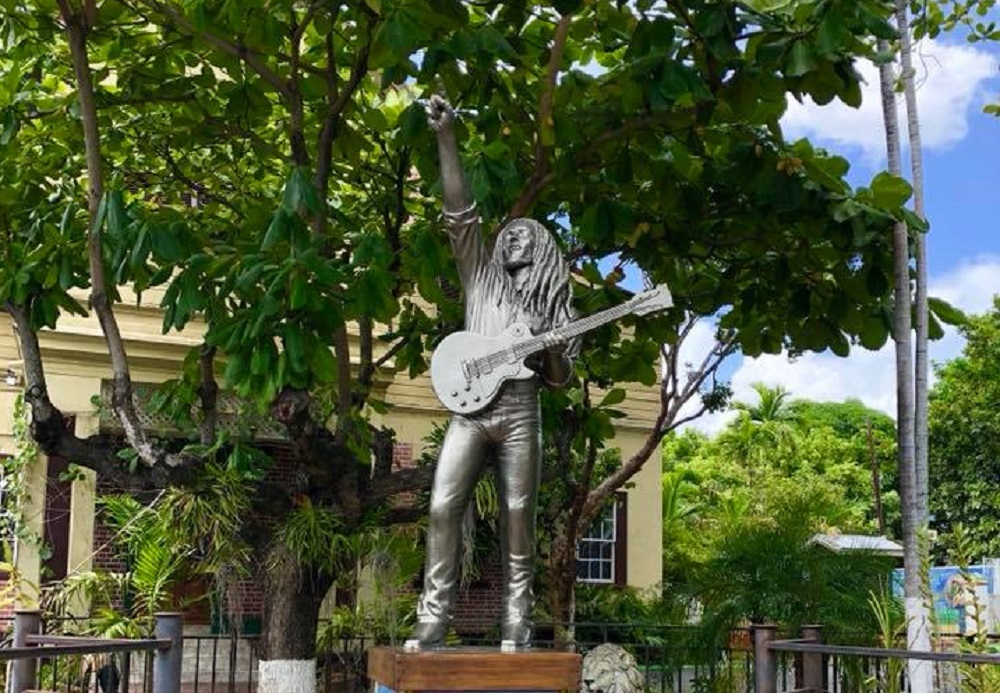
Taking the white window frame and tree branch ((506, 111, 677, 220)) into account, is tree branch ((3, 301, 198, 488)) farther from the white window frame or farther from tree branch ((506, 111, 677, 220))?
the white window frame

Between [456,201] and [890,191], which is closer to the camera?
[456,201]

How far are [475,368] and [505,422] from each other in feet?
0.88

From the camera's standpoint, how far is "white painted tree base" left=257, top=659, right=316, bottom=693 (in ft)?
26.0

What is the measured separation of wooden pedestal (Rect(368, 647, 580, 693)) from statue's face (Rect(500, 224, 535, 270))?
1.68 metres

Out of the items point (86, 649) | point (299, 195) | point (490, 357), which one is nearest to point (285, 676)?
point (86, 649)

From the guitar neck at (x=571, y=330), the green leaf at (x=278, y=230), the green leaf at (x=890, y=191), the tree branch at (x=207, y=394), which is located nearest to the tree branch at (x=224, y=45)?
the green leaf at (x=278, y=230)

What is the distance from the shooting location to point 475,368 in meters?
5.46

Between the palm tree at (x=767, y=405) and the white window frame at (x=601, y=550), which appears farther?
the palm tree at (x=767, y=405)

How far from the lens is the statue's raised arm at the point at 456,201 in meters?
5.54

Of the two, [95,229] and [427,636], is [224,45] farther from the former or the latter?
[427,636]

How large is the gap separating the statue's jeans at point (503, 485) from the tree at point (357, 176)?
1.19 m

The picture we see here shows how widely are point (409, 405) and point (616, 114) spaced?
1033 cm

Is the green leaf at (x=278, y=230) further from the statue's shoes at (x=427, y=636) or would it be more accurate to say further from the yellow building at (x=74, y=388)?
the yellow building at (x=74, y=388)

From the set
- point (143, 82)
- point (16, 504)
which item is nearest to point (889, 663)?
point (143, 82)
